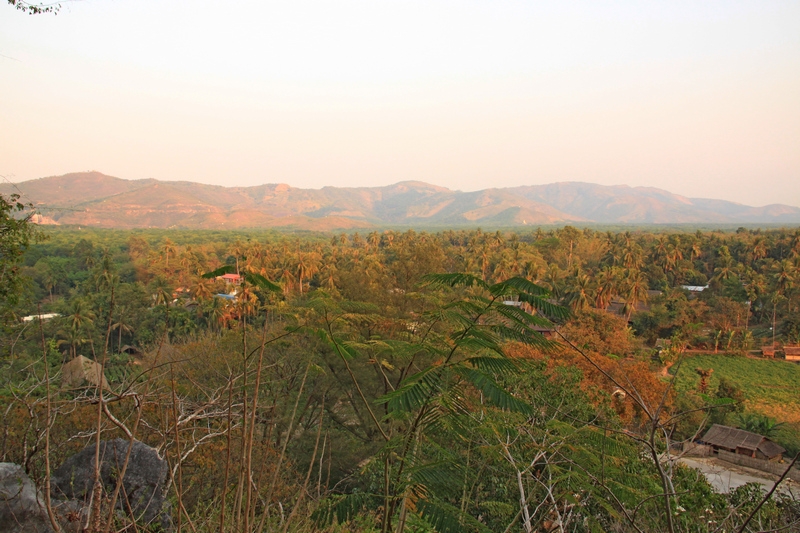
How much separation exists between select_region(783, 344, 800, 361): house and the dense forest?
5.31ft

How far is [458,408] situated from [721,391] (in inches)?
1127

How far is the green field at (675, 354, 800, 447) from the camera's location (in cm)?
2594

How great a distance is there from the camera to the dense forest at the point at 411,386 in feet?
9.81

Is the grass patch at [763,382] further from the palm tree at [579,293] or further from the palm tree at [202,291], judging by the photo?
the palm tree at [202,291]

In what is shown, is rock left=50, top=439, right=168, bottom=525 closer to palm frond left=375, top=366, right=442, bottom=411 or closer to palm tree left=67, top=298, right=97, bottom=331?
palm frond left=375, top=366, right=442, bottom=411

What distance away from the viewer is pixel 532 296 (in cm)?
299

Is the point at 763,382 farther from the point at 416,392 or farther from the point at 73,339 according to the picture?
the point at 73,339

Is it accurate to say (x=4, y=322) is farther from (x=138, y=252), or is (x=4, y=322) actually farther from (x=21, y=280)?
(x=138, y=252)

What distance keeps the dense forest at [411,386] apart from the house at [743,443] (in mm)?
1228

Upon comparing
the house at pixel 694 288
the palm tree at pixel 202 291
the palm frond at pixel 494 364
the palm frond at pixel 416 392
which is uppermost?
the palm frond at pixel 494 364

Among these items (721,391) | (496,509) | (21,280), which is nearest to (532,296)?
(496,509)

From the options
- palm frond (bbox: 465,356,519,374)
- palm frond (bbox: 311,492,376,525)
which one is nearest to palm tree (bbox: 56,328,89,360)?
palm frond (bbox: 311,492,376,525)

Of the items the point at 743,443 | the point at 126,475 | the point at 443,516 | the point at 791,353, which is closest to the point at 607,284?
the point at 791,353

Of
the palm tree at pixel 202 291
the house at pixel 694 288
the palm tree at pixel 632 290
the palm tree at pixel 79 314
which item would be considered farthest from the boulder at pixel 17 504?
the house at pixel 694 288
